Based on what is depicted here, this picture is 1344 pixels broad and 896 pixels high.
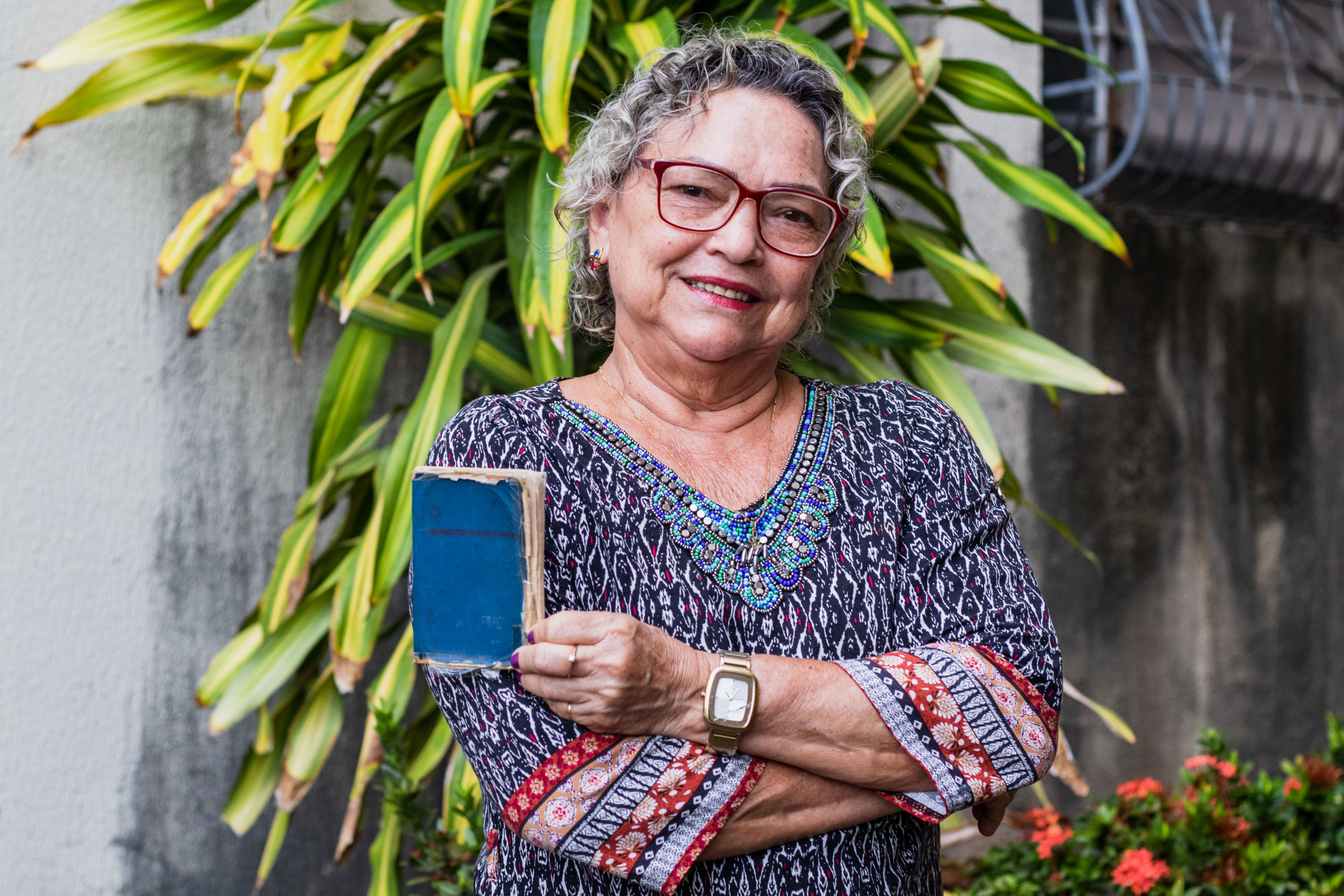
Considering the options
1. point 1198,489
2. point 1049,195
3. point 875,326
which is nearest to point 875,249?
point 875,326

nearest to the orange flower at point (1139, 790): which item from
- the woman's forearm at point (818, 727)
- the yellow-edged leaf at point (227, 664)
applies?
the woman's forearm at point (818, 727)

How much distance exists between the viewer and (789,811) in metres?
1.17

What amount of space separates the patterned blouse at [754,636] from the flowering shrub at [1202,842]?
1.11 metres

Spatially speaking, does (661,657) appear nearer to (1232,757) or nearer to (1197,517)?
(1232,757)

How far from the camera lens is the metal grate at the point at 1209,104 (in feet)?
12.4

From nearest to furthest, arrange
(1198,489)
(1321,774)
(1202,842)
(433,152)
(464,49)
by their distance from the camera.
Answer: (464,49) → (433,152) → (1202,842) → (1321,774) → (1198,489)

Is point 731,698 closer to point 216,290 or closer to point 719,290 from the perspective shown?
point 719,290

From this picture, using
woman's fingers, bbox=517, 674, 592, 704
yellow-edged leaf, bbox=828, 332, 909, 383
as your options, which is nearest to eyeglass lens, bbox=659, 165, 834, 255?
woman's fingers, bbox=517, 674, 592, 704

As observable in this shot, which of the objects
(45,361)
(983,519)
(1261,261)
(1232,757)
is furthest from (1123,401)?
(45,361)

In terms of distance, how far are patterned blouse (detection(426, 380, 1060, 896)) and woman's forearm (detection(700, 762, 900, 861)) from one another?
0.02 m

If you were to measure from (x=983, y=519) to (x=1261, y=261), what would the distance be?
10.8 ft

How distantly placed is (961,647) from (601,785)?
1.43ft

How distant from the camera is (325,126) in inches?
74.4

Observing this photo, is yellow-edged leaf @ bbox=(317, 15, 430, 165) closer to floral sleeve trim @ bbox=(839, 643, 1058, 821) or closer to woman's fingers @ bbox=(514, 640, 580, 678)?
woman's fingers @ bbox=(514, 640, 580, 678)
